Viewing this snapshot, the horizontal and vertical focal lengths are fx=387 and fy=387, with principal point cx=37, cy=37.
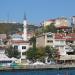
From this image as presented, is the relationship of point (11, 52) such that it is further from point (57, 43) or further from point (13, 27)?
point (13, 27)

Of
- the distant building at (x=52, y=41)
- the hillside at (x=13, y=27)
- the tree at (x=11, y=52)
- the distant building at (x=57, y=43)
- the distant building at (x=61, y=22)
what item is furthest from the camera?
the hillside at (x=13, y=27)

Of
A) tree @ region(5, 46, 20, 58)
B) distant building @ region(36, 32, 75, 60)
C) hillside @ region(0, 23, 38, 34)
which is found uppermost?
hillside @ region(0, 23, 38, 34)

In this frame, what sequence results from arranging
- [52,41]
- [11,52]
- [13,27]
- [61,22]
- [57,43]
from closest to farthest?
1. [11,52]
2. [52,41]
3. [57,43]
4. [61,22]
5. [13,27]

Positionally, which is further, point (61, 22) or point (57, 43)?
point (61, 22)

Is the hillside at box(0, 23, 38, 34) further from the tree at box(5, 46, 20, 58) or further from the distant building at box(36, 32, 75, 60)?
the tree at box(5, 46, 20, 58)

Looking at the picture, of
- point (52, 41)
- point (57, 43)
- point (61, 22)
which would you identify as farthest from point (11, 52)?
point (61, 22)

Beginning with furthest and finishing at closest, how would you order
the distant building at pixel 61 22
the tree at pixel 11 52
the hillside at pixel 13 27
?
the hillside at pixel 13 27 < the distant building at pixel 61 22 < the tree at pixel 11 52

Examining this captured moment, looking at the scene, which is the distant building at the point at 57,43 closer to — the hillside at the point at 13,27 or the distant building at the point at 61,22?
the distant building at the point at 61,22

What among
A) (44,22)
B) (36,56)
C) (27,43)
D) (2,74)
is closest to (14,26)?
(44,22)

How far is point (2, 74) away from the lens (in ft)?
143

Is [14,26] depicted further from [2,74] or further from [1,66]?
[2,74]

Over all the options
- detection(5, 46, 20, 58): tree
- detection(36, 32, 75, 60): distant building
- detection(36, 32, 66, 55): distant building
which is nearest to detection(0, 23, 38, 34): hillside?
detection(36, 32, 75, 60): distant building

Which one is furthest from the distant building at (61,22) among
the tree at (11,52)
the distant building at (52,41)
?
the tree at (11,52)

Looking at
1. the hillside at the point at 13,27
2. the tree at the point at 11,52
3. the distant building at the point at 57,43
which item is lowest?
the tree at the point at 11,52
